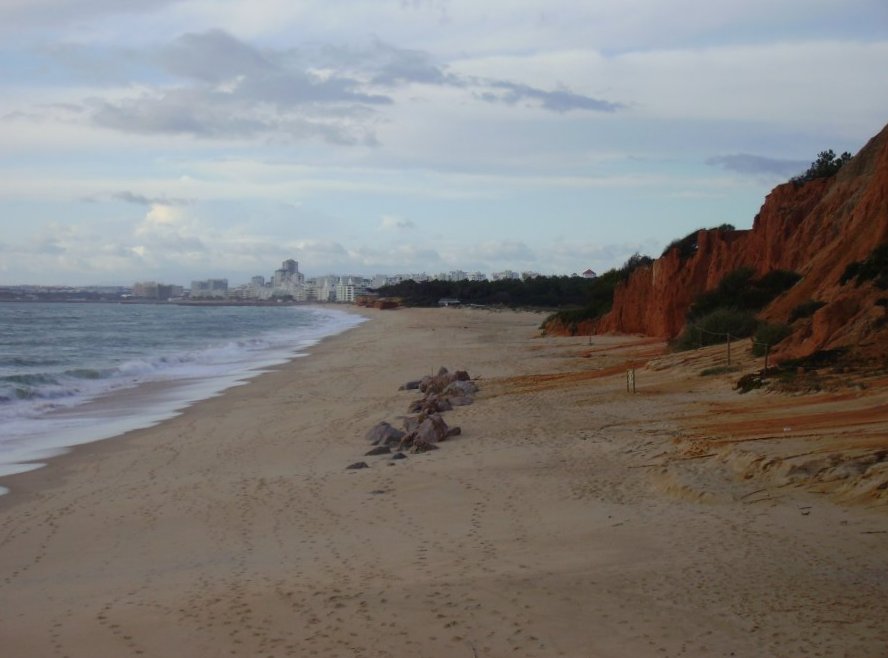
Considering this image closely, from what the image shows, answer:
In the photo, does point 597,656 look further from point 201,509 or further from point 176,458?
point 176,458

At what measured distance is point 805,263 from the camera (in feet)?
94.6

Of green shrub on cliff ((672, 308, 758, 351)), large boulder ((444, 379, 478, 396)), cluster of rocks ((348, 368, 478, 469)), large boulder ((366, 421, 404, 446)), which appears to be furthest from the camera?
green shrub on cliff ((672, 308, 758, 351))

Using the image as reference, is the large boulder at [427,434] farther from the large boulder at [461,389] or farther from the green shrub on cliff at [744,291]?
the green shrub on cliff at [744,291]

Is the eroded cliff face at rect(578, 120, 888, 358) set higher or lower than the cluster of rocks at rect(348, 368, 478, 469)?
higher

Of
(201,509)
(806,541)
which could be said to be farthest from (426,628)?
(201,509)

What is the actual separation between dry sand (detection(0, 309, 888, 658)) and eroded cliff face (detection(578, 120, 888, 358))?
2.87m

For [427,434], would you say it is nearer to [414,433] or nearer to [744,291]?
[414,433]

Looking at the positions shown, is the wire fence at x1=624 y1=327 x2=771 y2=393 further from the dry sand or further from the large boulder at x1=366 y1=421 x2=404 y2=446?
the large boulder at x1=366 y1=421 x2=404 y2=446

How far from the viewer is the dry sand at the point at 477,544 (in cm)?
616

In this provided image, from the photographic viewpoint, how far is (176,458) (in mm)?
14898

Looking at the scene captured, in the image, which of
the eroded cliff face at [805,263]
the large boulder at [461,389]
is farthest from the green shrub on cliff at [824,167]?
the large boulder at [461,389]

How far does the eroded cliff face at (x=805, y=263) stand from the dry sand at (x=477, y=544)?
2874mm

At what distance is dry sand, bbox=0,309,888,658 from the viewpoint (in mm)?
6160

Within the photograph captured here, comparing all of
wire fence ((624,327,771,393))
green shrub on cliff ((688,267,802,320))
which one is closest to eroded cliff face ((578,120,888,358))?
wire fence ((624,327,771,393))
